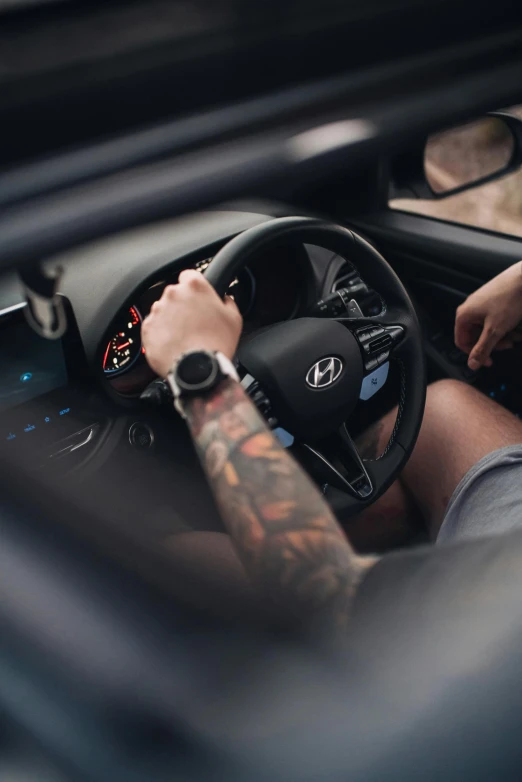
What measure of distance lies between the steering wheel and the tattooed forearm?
0.43 metres

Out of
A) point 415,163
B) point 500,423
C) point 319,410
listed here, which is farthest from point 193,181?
point 415,163

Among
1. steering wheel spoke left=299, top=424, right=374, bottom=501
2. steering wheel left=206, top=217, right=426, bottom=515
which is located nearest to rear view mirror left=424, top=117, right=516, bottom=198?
steering wheel left=206, top=217, right=426, bottom=515

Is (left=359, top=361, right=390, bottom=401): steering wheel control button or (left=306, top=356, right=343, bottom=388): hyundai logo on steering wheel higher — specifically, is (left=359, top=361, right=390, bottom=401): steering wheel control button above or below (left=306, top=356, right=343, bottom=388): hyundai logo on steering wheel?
below

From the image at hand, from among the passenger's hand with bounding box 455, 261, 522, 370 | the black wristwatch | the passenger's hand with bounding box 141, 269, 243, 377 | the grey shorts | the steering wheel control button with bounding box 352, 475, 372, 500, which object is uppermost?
the passenger's hand with bounding box 141, 269, 243, 377

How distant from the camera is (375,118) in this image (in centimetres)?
65

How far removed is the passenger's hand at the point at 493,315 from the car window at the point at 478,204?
46cm

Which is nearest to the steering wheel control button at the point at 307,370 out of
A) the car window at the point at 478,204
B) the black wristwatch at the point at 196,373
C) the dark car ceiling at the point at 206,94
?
the black wristwatch at the point at 196,373

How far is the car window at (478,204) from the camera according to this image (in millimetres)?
2424

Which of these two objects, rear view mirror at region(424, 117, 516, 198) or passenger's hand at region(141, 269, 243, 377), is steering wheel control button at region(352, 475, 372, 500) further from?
rear view mirror at region(424, 117, 516, 198)

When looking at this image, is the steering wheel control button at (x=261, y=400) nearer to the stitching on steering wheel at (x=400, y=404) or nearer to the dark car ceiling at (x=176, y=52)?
the stitching on steering wheel at (x=400, y=404)

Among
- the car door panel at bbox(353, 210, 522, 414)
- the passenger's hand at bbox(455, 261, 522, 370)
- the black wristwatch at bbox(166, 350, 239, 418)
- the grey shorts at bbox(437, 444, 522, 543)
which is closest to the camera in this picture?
the black wristwatch at bbox(166, 350, 239, 418)

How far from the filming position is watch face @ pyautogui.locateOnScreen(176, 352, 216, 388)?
1139 millimetres

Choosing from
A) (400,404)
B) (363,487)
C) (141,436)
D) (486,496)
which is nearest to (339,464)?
(363,487)

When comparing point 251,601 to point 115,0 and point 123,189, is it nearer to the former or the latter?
point 123,189
